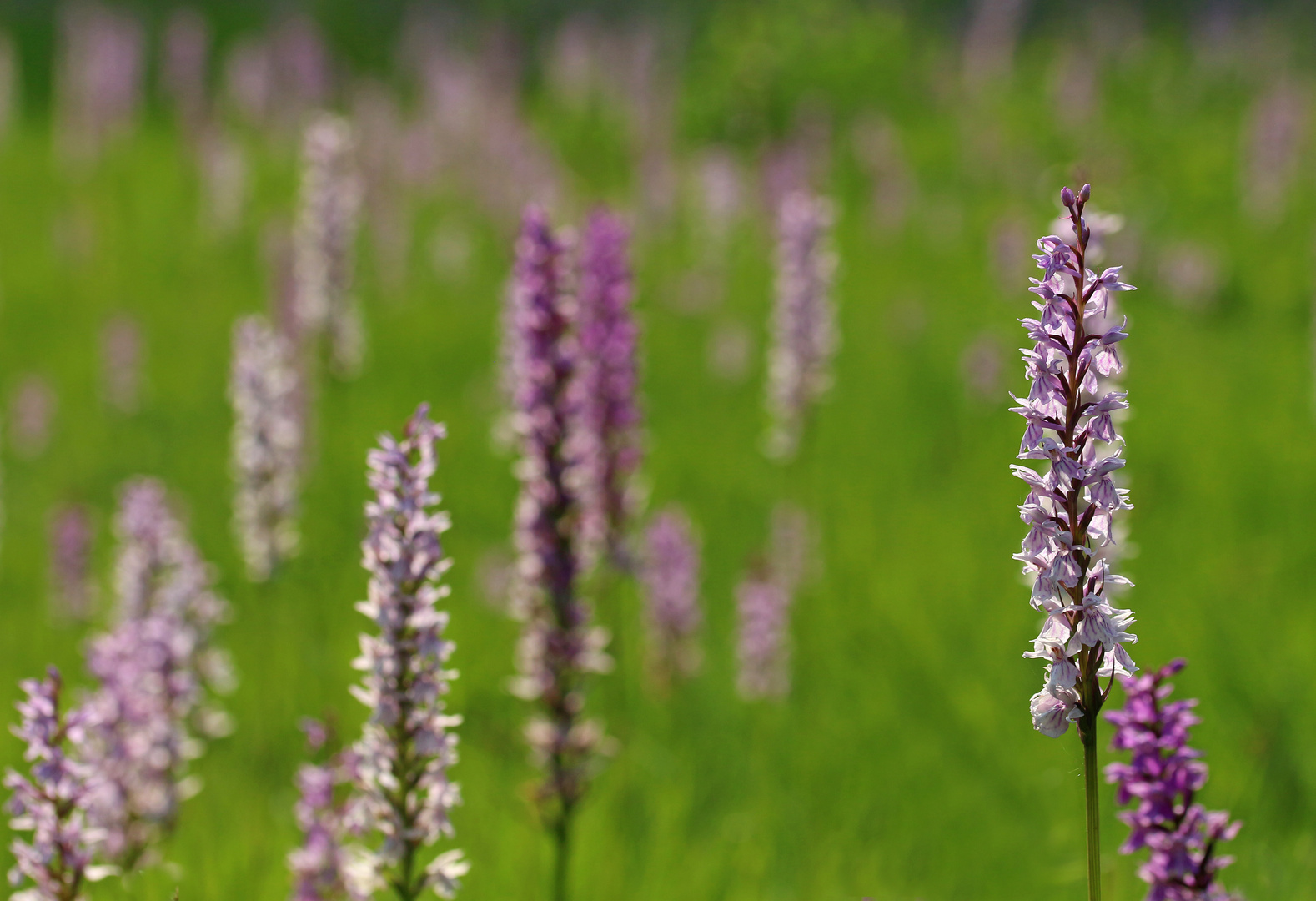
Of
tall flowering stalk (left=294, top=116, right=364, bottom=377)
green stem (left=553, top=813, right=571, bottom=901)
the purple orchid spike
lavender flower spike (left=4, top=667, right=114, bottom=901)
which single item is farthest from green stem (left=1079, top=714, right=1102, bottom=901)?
the purple orchid spike

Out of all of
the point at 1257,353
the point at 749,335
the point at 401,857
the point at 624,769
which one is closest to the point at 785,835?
the point at 624,769

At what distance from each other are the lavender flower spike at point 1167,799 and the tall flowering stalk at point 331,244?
3.92 m

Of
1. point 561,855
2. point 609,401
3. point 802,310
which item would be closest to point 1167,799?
point 561,855

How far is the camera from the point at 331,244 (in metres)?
5.16

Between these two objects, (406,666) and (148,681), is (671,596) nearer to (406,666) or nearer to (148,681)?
(148,681)

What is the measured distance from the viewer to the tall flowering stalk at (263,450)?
13.5 feet

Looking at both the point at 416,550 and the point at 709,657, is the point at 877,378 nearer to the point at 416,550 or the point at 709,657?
A: the point at 709,657

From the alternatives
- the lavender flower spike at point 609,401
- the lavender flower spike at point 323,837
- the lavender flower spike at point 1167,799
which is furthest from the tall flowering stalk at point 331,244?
the lavender flower spike at point 1167,799

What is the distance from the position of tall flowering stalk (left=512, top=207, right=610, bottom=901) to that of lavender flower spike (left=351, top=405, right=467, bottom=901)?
0.98 meters

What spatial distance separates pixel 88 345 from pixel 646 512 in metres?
6.25

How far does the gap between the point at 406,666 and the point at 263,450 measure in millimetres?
2475

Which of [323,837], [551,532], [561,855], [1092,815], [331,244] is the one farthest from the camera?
[331,244]

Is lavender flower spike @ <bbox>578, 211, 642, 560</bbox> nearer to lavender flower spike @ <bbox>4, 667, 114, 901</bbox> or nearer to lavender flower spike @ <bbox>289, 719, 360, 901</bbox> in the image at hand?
lavender flower spike @ <bbox>289, 719, 360, 901</bbox>

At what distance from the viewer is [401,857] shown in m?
2.03
